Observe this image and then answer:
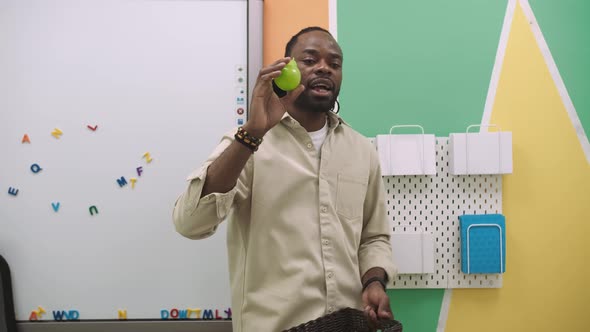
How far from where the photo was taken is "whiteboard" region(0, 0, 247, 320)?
4.76 feet

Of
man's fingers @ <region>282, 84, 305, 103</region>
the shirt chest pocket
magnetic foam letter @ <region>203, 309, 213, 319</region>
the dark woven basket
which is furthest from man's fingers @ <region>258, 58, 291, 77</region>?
magnetic foam letter @ <region>203, 309, 213, 319</region>

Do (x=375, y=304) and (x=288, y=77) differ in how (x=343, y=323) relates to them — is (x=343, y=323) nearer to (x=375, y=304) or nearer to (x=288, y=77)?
(x=375, y=304)

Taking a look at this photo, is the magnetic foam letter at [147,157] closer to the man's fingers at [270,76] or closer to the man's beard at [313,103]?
the man's beard at [313,103]

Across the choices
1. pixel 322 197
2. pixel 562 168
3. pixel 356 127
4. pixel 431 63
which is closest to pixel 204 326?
pixel 322 197

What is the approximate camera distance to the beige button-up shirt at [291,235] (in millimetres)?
988

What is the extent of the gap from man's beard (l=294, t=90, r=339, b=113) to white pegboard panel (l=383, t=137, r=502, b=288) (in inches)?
19.2

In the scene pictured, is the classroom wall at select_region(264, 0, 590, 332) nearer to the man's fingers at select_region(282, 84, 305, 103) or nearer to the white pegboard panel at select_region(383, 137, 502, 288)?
the white pegboard panel at select_region(383, 137, 502, 288)

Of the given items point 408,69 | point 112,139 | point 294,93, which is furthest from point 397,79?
point 112,139

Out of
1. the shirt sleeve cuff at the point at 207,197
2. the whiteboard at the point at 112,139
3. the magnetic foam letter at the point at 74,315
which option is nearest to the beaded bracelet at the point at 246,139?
the shirt sleeve cuff at the point at 207,197

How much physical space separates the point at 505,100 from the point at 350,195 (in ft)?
2.66

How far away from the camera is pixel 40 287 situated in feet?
4.74

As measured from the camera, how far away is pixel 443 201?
1.47m

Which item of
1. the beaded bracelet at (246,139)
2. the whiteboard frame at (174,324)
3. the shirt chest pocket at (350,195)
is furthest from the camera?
the whiteboard frame at (174,324)

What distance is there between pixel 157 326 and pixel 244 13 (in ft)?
3.79
